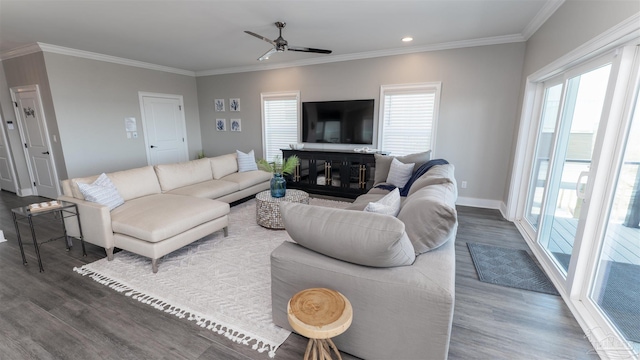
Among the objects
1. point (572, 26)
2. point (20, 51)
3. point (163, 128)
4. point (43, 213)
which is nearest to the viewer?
point (572, 26)

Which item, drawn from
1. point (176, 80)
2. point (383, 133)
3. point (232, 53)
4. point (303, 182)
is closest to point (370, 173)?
point (383, 133)

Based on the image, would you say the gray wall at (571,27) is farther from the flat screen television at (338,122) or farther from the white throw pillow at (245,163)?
the white throw pillow at (245,163)

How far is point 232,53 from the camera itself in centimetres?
488

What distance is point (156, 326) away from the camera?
194cm

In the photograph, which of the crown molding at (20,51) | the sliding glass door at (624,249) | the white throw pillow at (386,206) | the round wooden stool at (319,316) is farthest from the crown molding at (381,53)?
the round wooden stool at (319,316)

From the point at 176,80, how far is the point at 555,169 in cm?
720

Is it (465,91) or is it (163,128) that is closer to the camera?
(465,91)

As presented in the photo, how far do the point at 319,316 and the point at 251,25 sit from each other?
3.55m

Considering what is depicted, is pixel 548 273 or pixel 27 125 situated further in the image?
pixel 27 125

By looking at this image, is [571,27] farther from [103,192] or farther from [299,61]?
→ [103,192]

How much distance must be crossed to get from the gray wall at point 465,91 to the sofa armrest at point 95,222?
401 cm

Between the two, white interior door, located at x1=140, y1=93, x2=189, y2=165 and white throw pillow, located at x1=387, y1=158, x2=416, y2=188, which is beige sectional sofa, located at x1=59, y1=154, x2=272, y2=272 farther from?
white interior door, located at x1=140, y1=93, x2=189, y2=165

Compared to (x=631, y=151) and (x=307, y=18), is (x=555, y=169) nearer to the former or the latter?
(x=631, y=151)

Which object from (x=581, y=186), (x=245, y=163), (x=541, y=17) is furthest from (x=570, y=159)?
(x=245, y=163)
